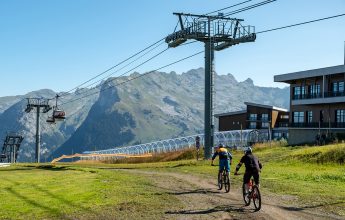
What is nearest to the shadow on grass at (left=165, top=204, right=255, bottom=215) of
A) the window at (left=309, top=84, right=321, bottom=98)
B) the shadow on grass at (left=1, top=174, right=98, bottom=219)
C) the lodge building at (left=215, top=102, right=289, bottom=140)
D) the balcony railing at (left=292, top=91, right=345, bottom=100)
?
the shadow on grass at (left=1, top=174, right=98, bottom=219)

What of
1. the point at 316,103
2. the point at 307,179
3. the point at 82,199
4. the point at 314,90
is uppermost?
the point at 314,90

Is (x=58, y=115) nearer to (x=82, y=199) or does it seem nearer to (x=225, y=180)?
(x=225, y=180)

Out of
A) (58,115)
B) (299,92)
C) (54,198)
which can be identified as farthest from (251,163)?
(299,92)

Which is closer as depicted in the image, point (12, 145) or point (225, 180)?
point (225, 180)

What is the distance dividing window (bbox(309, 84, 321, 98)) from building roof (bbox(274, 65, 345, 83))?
202 centimetres

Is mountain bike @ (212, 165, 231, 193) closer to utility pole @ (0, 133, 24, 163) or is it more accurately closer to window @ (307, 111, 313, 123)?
window @ (307, 111, 313, 123)

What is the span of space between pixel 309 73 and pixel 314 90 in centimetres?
286

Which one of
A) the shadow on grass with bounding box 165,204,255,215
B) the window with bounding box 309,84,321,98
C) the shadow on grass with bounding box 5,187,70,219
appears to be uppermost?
the window with bounding box 309,84,321,98

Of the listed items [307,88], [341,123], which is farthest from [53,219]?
[307,88]

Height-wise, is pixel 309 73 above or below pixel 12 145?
above

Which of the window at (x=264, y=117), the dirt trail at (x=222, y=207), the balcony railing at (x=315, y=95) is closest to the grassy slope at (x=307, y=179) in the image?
the dirt trail at (x=222, y=207)

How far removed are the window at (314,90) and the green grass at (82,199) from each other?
143ft

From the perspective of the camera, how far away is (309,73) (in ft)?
210

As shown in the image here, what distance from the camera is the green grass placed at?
17.0m
